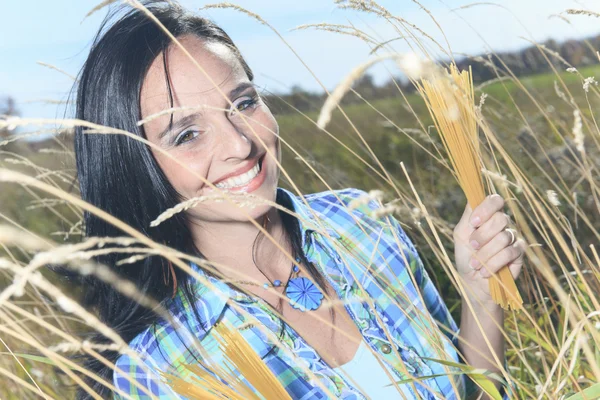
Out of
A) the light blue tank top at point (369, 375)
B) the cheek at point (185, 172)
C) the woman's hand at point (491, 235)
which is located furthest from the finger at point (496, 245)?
the cheek at point (185, 172)

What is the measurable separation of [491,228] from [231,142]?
1.75 ft

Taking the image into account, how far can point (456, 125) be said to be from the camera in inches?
35.7

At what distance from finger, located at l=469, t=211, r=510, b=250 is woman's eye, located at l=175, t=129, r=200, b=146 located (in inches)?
23.7

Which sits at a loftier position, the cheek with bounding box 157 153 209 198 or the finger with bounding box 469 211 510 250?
the cheek with bounding box 157 153 209 198

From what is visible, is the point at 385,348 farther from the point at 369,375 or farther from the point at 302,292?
the point at 302,292

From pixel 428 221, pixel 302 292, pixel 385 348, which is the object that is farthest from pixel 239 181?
pixel 428 221

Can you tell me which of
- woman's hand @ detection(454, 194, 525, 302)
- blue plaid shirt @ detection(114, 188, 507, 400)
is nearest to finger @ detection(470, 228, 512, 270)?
woman's hand @ detection(454, 194, 525, 302)

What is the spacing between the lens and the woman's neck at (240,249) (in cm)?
149

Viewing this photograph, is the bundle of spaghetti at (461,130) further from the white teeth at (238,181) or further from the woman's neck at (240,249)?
the woman's neck at (240,249)

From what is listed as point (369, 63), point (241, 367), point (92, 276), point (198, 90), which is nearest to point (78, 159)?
point (92, 276)

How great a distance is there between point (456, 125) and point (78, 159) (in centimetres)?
97

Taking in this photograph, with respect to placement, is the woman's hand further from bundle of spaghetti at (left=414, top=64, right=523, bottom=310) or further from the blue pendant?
the blue pendant

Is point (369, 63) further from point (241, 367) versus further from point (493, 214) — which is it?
point (493, 214)

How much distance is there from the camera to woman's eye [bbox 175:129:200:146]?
4.26 ft
